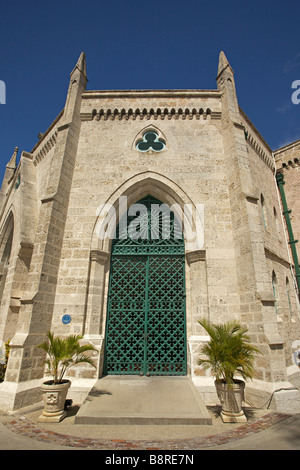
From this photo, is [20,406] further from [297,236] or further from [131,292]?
[297,236]

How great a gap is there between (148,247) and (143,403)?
13.4ft

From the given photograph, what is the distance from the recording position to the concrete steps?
4234 millimetres

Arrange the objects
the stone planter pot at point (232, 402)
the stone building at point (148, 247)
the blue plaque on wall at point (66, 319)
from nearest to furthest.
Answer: the stone planter pot at point (232, 402)
the stone building at point (148, 247)
the blue plaque on wall at point (66, 319)

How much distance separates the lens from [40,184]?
9.30 m

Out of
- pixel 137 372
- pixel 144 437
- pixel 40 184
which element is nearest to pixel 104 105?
pixel 40 184

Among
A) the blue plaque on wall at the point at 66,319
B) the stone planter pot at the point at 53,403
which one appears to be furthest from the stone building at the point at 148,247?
the stone planter pot at the point at 53,403

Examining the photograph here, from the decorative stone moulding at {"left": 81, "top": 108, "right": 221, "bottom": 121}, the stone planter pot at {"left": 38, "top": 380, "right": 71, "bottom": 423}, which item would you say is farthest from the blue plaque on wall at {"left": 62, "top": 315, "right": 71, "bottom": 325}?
the decorative stone moulding at {"left": 81, "top": 108, "right": 221, "bottom": 121}

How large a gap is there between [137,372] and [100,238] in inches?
149

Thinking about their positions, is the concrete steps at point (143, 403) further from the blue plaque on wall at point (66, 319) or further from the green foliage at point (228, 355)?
the blue plaque on wall at point (66, 319)

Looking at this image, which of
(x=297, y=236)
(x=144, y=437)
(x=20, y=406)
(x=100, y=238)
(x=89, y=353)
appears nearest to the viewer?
(x=144, y=437)

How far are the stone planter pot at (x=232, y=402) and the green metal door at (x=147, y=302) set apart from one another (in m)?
2.19

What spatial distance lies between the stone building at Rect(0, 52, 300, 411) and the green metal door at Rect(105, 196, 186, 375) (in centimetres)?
4

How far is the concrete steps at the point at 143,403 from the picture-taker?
423 cm

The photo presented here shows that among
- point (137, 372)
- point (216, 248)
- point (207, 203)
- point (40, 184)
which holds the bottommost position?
point (137, 372)
